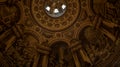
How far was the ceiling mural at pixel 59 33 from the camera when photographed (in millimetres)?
14477

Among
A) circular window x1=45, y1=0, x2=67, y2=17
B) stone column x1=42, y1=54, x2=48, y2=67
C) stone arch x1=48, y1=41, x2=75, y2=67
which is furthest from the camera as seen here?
circular window x1=45, y1=0, x2=67, y2=17

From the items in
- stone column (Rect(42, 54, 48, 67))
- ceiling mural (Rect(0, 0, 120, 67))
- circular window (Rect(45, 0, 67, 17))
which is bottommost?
stone column (Rect(42, 54, 48, 67))

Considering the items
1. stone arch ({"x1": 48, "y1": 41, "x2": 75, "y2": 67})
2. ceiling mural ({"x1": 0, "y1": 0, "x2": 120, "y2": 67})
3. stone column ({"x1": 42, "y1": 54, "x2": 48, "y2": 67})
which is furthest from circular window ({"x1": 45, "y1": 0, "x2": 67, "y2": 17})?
stone column ({"x1": 42, "y1": 54, "x2": 48, "y2": 67})

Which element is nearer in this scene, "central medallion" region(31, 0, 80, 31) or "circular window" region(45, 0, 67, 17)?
"central medallion" region(31, 0, 80, 31)

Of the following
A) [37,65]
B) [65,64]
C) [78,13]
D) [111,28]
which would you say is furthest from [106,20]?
[37,65]

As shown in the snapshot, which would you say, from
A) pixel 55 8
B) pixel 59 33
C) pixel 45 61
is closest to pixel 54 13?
pixel 55 8

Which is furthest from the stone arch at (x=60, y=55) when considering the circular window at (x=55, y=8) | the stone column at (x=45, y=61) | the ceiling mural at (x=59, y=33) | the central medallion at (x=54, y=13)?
the circular window at (x=55, y=8)

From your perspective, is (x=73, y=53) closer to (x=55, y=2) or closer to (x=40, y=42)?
(x=40, y=42)

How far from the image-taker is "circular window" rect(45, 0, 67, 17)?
1606cm

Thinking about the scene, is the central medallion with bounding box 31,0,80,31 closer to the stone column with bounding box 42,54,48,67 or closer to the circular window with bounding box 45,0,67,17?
the circular window with bounding box 45,0,67,17

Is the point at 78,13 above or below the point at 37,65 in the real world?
above

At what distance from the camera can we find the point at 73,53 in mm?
15094

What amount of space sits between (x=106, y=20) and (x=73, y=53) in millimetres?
2082

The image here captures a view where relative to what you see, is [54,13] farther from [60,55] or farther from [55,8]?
[60,55]
